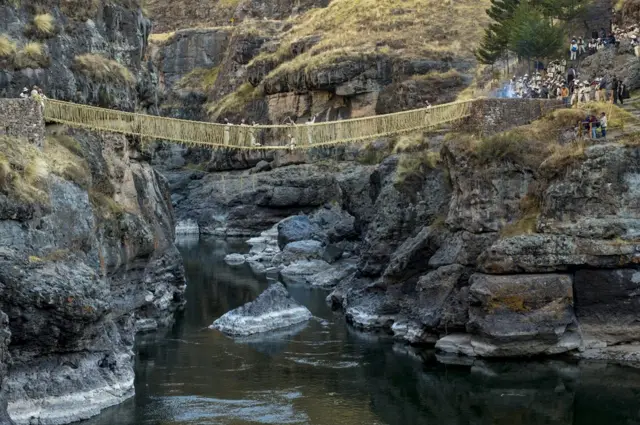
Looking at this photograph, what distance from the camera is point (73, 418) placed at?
2538cm

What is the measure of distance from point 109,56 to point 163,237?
29.8 ft

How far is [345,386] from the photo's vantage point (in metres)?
29.9

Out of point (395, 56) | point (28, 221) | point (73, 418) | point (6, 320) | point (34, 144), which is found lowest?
point (73, 418)

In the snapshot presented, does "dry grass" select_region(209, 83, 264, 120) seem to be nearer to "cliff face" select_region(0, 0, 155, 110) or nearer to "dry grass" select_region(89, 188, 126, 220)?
"cliff face" select_region(0, 0, 155, 110)

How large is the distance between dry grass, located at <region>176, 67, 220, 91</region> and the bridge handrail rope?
66.7 metres

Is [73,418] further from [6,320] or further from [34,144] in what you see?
[34,144]

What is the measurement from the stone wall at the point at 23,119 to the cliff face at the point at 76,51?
368 centimetres

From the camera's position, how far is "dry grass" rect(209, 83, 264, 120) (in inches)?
3622

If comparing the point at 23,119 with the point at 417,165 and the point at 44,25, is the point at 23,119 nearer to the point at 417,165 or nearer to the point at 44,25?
the point at 44,25

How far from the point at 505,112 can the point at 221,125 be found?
1257 cm

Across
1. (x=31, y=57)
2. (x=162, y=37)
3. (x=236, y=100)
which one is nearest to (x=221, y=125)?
(x=31, y=57)

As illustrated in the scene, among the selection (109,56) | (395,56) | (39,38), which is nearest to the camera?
(39,38)

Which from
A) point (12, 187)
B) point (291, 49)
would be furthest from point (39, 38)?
point (291, 49)

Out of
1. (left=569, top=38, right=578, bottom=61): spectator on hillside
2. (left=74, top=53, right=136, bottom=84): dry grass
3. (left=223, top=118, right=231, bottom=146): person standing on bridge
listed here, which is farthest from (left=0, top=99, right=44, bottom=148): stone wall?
(left=569, top=38, right=578, bottom=61): spectator on hillside
